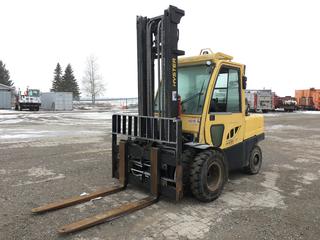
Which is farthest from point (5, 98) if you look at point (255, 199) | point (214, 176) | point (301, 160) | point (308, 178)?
point (255, 199)

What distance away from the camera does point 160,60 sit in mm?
5590

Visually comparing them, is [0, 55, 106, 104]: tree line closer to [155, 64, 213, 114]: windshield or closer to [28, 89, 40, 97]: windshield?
[28, 89, 40, 97]: windshield

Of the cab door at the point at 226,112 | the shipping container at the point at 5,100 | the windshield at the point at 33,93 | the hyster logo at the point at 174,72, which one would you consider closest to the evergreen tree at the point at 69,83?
the shipping container at the point at 5,100

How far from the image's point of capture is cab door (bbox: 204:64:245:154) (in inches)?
233

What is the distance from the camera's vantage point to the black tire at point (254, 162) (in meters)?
7.43

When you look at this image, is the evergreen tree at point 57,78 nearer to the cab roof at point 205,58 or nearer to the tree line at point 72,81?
the tree line at point 72,81

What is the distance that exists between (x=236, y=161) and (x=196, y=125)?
5.12 ft

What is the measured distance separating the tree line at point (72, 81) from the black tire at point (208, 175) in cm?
6548

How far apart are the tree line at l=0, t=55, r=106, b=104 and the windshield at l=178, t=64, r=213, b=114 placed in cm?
6482

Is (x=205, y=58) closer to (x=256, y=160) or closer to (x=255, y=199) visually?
(x=255, y=199)

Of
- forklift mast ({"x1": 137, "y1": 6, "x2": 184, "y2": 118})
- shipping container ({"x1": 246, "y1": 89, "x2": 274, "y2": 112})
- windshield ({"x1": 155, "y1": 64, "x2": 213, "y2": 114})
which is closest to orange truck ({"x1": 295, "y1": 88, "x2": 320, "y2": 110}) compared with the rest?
shipping container ({"x1": 246, "y1": 89, "x2": 274, "y2": 112})

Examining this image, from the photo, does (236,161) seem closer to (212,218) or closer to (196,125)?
(196,125)

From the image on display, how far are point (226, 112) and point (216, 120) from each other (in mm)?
416

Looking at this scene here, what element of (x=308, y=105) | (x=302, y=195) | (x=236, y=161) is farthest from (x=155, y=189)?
(x=308, y=105)
